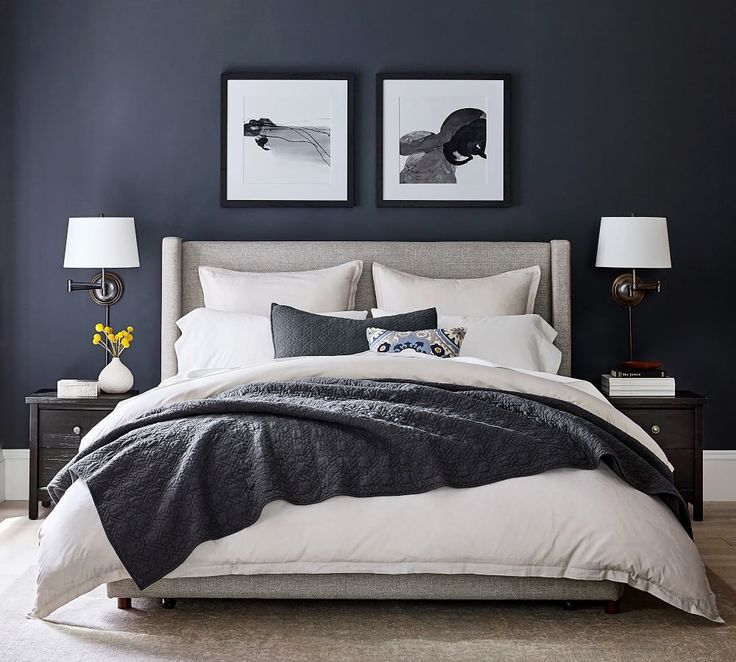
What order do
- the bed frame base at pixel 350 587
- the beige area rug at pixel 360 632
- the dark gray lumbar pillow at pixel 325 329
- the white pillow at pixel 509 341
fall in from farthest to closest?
1. the white pillow at pixel 509 341
2. the dark gray lumbar pillow at pixel 325 329
3. the bed frame base at pixel 350 587
4. the beige area rug at pixel 360 632

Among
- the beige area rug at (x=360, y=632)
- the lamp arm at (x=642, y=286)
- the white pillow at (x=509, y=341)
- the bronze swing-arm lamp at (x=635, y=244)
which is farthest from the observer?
the lamp arm at (x=642, y=286)

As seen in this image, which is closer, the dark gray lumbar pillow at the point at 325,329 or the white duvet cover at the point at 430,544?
the white duvet cover at the point at 430,544

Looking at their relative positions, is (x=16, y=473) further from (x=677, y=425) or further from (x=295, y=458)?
(x=677, y=425)

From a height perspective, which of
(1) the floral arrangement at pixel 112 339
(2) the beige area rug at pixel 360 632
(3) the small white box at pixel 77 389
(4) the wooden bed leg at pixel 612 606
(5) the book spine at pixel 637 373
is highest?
(1) the floral arrangement at pixel 112 339

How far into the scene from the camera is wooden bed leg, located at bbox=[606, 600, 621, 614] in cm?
281

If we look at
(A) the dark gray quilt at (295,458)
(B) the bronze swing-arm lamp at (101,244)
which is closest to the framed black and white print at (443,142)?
(B) the bronze swing-arm lamp at (101,244)

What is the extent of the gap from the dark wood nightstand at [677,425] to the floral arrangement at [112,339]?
90.8 inches

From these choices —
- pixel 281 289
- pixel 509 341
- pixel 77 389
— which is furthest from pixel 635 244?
pixel 77 389

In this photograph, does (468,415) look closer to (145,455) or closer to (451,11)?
(145,455)

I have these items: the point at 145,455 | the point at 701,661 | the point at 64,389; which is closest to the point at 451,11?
the point at 64,389

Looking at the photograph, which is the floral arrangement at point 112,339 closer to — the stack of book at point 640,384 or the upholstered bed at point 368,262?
the upholstered bed at point 368,262

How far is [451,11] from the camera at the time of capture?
4.76 metres

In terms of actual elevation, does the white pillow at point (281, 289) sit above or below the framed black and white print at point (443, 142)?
below

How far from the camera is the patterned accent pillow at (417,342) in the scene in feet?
12.8
